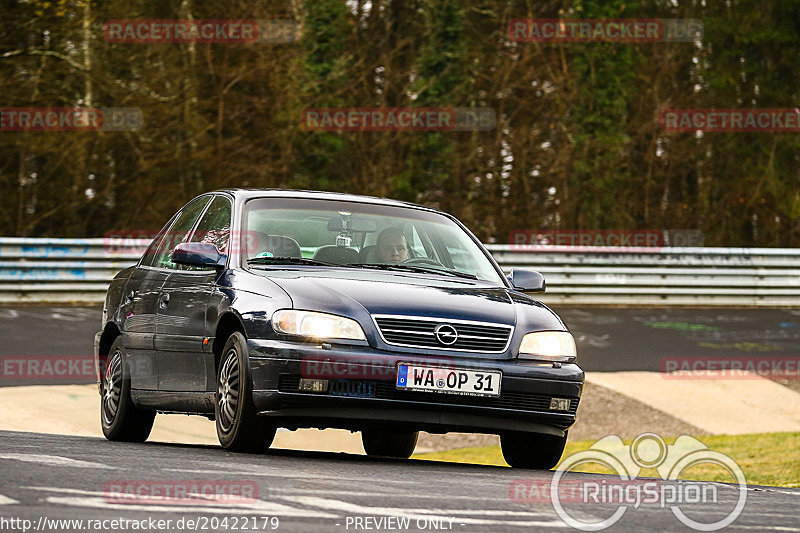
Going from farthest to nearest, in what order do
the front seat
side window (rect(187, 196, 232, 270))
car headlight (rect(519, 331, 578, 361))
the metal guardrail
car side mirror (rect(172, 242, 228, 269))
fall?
the metal guardrail, side window (rect(187, 196, 232, 270)), the front seat, car side mirror (rect(172, 242, 228, 269)), car headlight (rect(519, 331, 578, 361))

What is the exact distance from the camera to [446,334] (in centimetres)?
749

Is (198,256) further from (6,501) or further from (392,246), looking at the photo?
(6,501)

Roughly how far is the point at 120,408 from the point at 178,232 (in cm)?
122

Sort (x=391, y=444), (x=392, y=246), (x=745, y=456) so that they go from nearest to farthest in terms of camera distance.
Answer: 1. (x=392, y=246)
2. (x=391, y=444)
3. (x=745, y=456)

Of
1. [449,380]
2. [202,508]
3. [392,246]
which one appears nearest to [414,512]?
[202,508]

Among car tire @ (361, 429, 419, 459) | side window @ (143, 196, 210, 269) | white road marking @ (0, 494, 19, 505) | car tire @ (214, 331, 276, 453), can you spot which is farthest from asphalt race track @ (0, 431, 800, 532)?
car tire @ (361, 429, 419, 459)

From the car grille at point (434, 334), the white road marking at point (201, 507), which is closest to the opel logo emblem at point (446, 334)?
the car grille at point (434, 334)

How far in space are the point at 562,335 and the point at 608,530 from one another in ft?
8.77

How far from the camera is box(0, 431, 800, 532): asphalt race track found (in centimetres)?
513

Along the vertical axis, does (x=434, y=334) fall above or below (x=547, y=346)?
above

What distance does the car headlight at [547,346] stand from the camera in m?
7.73

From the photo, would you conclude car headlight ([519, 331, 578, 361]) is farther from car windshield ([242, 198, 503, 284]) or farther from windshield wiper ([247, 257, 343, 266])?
windshield wiper ([247, 257, 343, 266])

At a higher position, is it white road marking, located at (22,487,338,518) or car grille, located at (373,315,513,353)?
car grille, located at (373,315,513,353)

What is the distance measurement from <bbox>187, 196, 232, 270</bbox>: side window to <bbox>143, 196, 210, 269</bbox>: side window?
17 cm
